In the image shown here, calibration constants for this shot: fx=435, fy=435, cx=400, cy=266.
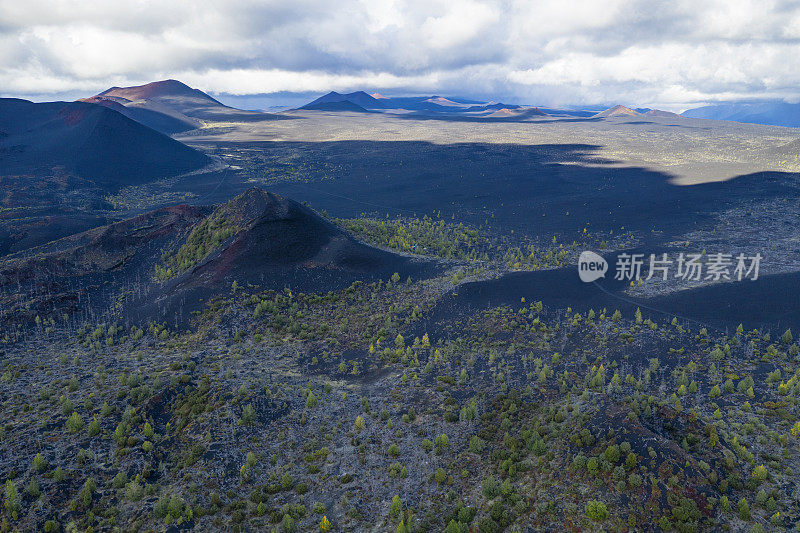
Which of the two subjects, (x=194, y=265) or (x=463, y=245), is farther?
(x=463, y=245)

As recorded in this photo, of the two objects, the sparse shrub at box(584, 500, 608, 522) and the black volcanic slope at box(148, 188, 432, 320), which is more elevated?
the black volcanic slope at box(148, 188, 432, 320)

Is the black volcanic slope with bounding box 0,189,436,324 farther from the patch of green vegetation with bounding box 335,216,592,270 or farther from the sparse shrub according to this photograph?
the sparse shrub

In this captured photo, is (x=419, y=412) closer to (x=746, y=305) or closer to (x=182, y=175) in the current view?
(x=746, y=305)

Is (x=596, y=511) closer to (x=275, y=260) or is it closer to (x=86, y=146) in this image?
(x=275, y=260)

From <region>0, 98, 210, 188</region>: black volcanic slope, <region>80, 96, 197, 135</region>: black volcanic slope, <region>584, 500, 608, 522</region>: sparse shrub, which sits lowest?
<region>584, 500, 608, 522</region>: sparse shrub

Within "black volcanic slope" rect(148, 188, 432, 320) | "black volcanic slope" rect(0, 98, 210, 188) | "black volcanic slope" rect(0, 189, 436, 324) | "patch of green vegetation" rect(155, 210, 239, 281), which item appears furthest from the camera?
"black volcanic slope" rect(0, 98, 210, 188)

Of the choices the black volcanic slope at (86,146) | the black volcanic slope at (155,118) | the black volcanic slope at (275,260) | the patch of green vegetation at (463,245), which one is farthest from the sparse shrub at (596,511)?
the black volcanic slope at (155,118)

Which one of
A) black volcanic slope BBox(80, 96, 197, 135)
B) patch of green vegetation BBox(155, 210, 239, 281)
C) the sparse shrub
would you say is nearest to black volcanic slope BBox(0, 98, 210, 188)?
black volcanic slope BBox(80, 96, 197, 135)

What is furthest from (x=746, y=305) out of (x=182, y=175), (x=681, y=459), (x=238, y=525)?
(x=182, y=175)

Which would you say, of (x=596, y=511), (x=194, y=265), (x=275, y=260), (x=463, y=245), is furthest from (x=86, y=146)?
(x=596, y=511)
